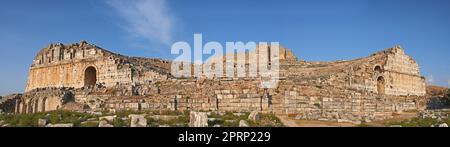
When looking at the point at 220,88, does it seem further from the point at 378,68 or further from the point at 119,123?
the point at 378,68

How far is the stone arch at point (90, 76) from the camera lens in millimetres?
36781

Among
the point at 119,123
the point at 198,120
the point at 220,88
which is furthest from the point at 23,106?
the point at 198,120

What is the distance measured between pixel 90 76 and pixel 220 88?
18156 millimetres

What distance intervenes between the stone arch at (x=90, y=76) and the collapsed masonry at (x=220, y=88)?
0.08m

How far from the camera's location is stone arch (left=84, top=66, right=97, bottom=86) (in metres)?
36.8

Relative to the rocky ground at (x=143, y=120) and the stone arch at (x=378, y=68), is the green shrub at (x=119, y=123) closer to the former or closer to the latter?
the rocky ground at (x=143, y=120)

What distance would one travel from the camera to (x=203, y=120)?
15219 mm

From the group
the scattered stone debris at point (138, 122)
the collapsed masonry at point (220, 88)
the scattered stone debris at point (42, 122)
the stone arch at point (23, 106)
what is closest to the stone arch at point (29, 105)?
the collapsed masonry at point (220, 88)

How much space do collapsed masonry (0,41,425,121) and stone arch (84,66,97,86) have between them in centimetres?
8

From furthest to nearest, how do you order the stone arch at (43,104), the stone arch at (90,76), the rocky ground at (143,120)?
the stone arch at (90,76) → the stone arch at (43,104) → the rocky ground at (143,120)

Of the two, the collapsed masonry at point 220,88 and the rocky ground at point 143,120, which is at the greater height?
the collapsed masonry at point 220,88
